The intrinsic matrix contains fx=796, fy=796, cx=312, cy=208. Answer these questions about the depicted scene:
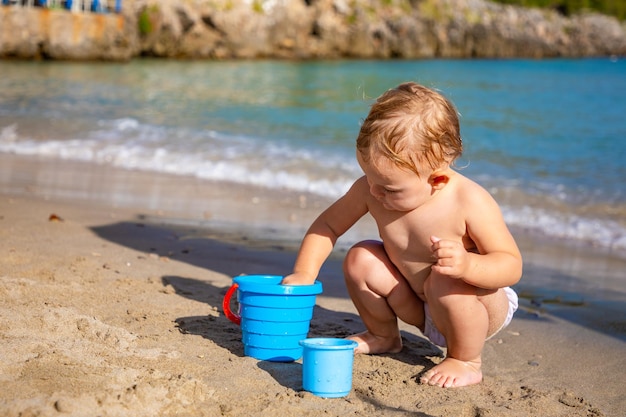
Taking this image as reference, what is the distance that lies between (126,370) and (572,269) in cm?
334

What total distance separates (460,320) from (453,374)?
0.20 metres

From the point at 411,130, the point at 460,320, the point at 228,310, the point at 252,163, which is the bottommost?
the point at 252,163

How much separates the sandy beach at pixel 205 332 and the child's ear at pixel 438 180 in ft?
2.42

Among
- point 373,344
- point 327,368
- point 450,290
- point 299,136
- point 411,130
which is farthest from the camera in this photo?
point 299,136

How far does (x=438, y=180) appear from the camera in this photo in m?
2.96

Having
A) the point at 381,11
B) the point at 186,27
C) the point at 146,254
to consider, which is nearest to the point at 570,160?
the point at 146,254

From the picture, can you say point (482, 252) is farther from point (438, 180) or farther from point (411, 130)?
point (411, 130)

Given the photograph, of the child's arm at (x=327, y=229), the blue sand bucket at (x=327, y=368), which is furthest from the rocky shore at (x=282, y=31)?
the blue sand bucket at (x=327, y=368)

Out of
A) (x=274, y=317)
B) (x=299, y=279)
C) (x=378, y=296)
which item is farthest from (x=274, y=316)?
(x=378, y=296)

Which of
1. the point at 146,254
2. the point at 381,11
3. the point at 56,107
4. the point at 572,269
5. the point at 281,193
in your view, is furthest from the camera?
the point at 381,11

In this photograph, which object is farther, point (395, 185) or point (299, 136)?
point (299, 136)

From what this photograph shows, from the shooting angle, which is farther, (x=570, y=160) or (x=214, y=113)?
(x=214, y=113)

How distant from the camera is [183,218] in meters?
5.97

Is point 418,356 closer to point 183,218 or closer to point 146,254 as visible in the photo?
point 146,254
